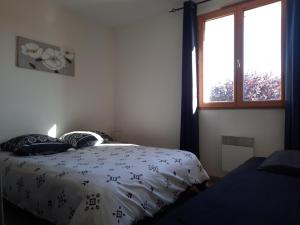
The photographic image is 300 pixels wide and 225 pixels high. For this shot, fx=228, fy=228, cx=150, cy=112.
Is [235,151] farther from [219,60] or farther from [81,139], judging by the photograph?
[81,139]

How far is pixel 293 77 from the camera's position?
2357 mm

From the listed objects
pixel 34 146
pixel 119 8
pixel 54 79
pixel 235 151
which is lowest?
pixel 235 151

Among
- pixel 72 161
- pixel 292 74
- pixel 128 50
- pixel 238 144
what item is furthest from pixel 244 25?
pixel 72 161

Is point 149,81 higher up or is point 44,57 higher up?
point 44,57

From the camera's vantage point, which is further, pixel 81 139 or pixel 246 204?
pixel 81 139

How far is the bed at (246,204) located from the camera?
3.36ft

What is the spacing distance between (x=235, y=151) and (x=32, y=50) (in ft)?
9.39

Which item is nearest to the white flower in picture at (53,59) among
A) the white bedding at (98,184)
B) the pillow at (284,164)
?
the white bedding at (98,184)

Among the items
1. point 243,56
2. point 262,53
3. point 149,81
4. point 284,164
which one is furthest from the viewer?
point 149,81

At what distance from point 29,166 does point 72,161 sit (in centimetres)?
35

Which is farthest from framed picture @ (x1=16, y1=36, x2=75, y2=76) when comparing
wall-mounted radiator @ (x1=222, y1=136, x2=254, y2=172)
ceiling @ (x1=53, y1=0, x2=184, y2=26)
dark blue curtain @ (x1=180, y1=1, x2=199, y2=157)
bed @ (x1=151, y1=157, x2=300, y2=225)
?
bed @ (x1=151, y1=157, x2=300, y2=225)

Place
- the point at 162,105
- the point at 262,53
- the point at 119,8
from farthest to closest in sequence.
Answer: the point at 162,105
the point at 119,8
the point at 262,53

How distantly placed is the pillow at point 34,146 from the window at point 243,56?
195 cm

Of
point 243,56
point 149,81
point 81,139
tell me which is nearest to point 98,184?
point 81,139
